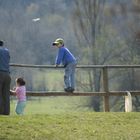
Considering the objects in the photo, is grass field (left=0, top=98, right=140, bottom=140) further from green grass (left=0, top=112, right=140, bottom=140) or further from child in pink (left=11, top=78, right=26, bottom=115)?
child in pink (left=11, top=78, right=26, bottom=115)

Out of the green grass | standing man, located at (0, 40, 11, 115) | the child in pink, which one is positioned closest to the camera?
the green grass

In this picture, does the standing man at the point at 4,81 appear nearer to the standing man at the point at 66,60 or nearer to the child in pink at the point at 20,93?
the child in pink at the point at 20,93

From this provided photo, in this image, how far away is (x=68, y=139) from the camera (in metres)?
8.37

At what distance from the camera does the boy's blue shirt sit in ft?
42.2

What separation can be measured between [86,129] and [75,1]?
48.4m

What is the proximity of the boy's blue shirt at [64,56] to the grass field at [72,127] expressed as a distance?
243cm

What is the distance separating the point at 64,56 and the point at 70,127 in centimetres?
393

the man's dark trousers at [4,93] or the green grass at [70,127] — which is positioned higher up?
the man's dark trousers at [4,93]

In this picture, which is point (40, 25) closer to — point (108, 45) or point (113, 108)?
point (108, 45)

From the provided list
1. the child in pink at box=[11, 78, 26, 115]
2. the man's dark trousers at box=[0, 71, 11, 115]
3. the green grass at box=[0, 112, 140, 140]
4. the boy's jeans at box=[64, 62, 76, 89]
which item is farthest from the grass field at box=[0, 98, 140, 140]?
the child in pink at box=[11, 78, 26, 115]

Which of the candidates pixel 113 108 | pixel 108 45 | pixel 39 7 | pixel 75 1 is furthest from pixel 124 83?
pixel 39 7

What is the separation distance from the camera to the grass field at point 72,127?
8.56 m

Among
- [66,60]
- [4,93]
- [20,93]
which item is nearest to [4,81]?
[4,93]

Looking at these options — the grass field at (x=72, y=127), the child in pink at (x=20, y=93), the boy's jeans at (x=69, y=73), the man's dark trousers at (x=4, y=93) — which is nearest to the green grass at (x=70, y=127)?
the grass field at (x=72, y=127)
